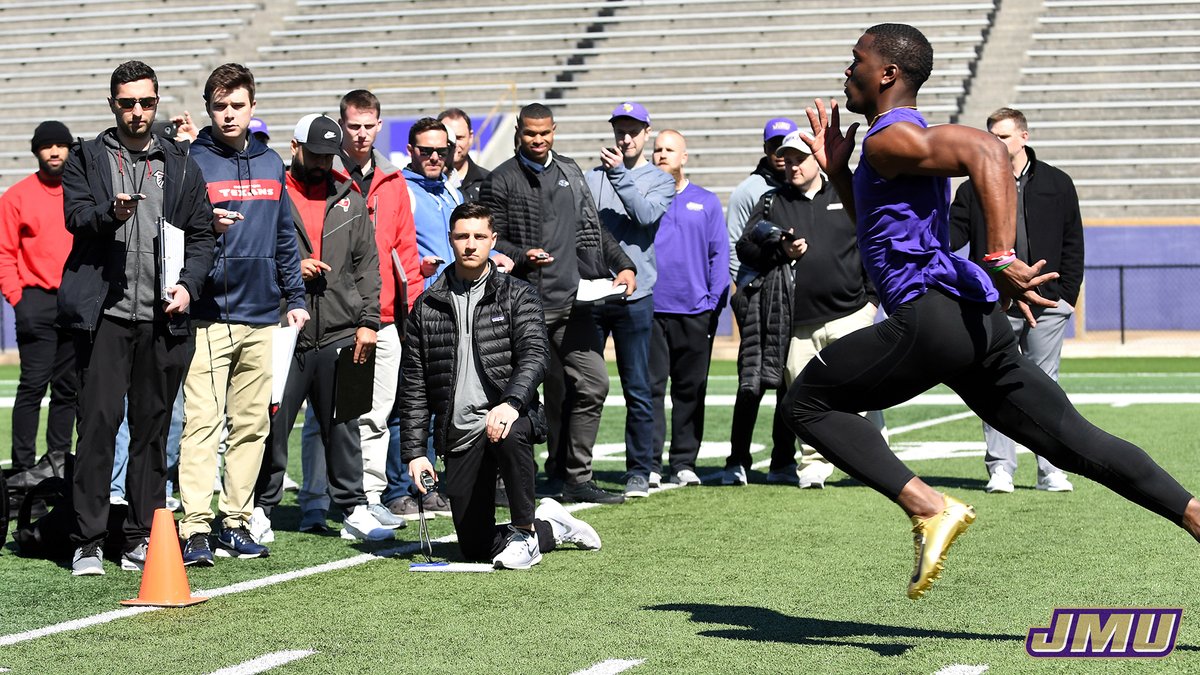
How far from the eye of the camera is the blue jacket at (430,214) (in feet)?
28.9

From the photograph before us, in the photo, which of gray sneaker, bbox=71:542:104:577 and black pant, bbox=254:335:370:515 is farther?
black pant, bbox=254:335:370:515

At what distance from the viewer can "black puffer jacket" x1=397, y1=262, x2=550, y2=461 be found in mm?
6918

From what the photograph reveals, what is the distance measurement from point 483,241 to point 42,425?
809 centimetres

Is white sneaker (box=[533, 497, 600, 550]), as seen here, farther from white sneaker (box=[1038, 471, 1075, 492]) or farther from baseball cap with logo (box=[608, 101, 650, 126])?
white sneaker (box=[1038, 471, 1075, 492])

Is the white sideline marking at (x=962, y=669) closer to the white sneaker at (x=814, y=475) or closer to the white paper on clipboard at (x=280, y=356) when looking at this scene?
the white paper on clipboard at (x=280, y=356)

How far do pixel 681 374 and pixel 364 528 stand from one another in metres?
2.65

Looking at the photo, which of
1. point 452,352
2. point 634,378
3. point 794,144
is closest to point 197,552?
point 452,352

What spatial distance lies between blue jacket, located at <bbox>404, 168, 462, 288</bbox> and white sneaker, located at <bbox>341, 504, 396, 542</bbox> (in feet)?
5.18

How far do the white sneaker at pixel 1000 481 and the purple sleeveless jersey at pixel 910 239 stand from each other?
4.23 metres

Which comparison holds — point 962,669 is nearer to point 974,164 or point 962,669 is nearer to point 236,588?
point 974,164

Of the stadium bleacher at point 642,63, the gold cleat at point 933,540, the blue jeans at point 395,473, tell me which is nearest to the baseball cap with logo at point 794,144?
the blue jeans at point 395,473

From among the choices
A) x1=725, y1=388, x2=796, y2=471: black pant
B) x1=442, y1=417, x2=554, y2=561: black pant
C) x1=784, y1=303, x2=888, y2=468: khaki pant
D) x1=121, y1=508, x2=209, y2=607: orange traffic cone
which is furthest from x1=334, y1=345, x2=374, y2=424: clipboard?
x1=784, y1=303, x2=888, y2=468: khaki pant

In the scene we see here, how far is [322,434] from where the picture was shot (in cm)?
788

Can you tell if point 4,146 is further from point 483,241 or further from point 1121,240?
point 483,241
